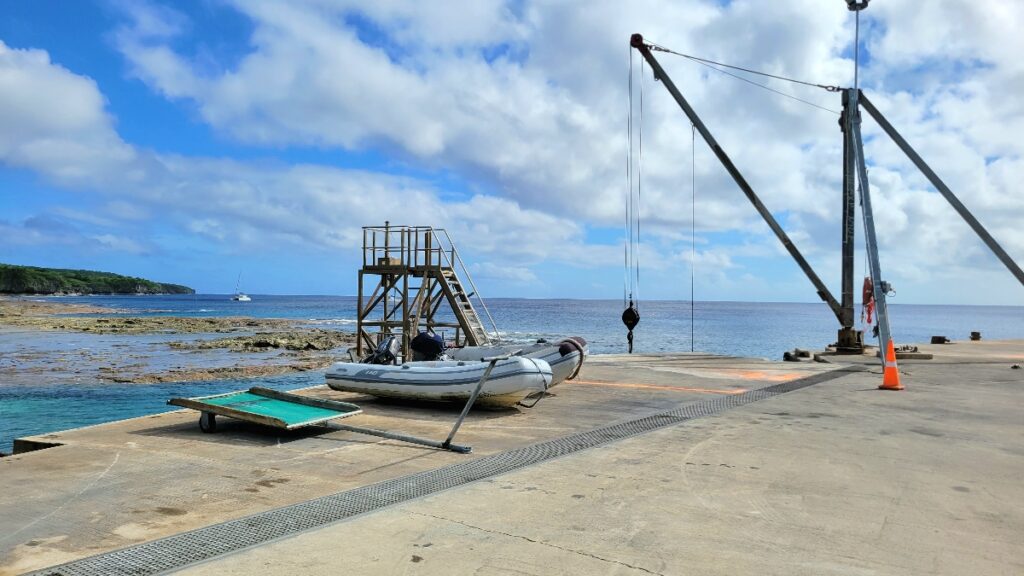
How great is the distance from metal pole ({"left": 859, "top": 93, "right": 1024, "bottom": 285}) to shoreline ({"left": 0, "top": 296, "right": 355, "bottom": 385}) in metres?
22.0

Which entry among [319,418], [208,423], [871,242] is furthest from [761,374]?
[208,423]

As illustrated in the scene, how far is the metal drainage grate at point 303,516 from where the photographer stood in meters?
4.19

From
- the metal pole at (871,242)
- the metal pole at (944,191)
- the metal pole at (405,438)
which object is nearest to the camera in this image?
the metal pole at (405,438)

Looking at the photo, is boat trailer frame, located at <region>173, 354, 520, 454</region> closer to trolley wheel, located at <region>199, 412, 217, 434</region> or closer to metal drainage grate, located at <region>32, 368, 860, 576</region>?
trolley wheel, located at <region>199, 412, 217, 434</region>

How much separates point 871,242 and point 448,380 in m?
12.9

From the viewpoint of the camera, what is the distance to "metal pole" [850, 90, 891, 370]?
15880mm

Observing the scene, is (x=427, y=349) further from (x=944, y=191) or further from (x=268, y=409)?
(x=944, y=191)

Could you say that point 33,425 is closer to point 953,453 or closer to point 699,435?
point 699,435

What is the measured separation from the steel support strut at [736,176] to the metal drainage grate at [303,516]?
14.5m

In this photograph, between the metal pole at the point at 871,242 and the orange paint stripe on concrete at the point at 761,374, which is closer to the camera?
the orange paint stripe on concrete at the point at 761,374

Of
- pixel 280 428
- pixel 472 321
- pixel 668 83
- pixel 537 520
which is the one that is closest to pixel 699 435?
pixel 537 520

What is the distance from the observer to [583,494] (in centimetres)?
564

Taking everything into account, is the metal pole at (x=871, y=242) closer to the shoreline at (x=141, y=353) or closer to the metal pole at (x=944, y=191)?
the metal pole at (x=944, y=191)

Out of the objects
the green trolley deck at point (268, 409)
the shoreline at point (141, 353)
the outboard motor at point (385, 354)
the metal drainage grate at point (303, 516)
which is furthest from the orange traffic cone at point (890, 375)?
the shoreline at point (141, 353)
